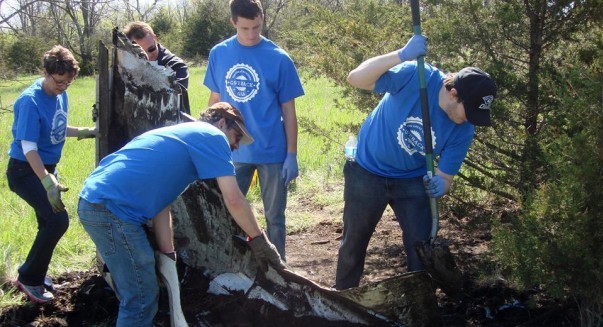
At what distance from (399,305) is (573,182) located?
1.11 metres

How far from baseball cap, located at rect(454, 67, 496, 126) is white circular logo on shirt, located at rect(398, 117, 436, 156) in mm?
302

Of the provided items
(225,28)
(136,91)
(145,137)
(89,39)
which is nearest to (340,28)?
(136,91)

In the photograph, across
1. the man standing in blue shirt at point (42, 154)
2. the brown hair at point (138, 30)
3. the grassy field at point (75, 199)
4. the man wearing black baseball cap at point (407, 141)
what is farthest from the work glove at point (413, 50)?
the grassy field at point (75, 199)

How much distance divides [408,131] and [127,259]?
1600 millimetres

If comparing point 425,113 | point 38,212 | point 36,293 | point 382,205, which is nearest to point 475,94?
point 425,113

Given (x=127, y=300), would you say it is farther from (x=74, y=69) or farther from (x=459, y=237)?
(x=459, y=237)

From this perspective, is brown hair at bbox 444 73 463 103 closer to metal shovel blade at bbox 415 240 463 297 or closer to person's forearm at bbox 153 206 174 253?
metal shovel blade at bbox 415 240 463 297

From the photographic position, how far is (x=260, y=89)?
4203 mm

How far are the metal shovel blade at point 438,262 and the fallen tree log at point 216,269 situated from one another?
0.08 meters

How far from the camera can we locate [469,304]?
13.7ft

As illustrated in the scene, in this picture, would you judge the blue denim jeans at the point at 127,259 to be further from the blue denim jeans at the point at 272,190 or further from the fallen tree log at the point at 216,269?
the blue denim jeans at the point at 272,190

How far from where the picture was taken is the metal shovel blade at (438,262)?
3455 millimetres

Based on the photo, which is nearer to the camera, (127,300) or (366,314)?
(127,300)

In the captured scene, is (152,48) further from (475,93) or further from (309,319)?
(475,93)
